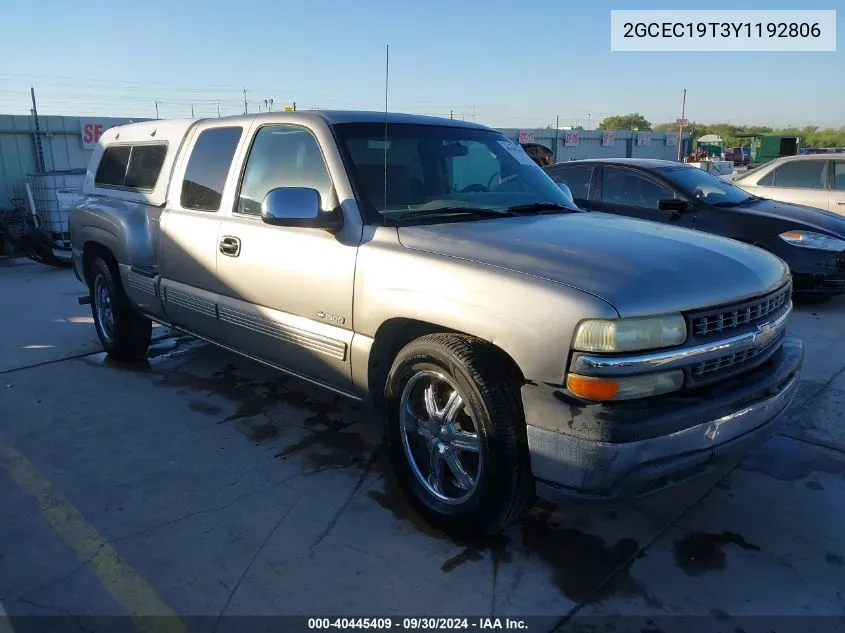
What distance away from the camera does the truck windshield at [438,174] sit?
3.42 metres

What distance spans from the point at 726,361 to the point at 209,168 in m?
3.30

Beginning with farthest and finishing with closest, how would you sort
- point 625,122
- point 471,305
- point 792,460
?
1. point 625,122
2. point 792,460
3. point 471,305

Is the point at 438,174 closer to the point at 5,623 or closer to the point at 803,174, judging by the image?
the point at 5,623

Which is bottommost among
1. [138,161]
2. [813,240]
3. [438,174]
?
[813,240]

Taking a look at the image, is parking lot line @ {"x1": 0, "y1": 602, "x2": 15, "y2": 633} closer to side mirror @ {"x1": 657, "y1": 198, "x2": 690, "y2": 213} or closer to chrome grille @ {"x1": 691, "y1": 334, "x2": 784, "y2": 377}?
chrome grille @ {"x1": 691, "y1": 334, "x2": 784, "y2": 377}

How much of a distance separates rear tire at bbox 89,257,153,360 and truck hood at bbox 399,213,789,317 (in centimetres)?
318

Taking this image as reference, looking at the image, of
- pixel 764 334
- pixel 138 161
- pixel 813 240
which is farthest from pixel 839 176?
pixel 138 161

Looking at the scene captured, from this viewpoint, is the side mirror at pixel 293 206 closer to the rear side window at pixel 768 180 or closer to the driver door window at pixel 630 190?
the driver door window at pixel 630 190

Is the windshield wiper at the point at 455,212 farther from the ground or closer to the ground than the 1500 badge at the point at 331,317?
farther from the ground

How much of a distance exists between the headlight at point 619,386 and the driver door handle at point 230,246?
2.30 meters

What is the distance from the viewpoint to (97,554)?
113 inches

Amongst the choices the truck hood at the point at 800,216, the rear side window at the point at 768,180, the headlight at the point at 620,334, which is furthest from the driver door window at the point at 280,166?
the rear side window at the point at 768,180

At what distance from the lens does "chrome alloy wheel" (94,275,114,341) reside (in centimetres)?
555

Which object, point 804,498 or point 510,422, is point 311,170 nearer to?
point 510,422
